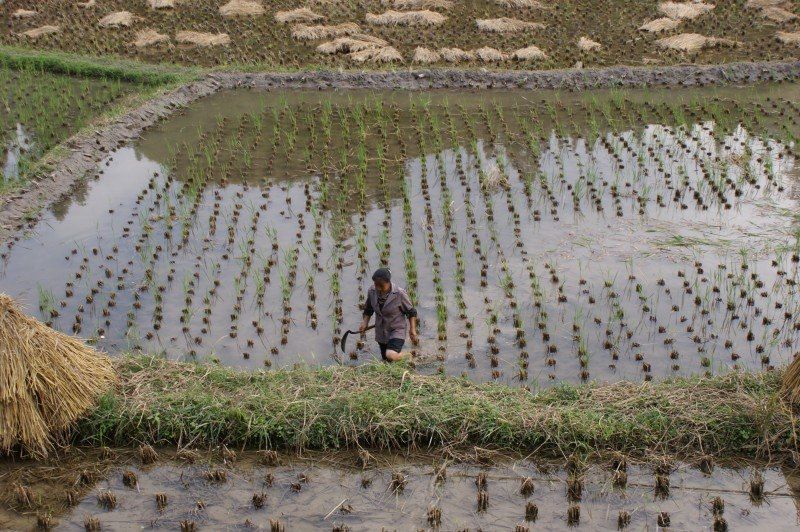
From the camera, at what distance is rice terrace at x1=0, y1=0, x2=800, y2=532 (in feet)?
17.1

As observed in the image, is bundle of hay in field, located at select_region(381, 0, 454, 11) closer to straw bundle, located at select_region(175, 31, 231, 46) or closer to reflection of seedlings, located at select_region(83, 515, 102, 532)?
straw bundle, located at select_region(175, 31, 231, 46)

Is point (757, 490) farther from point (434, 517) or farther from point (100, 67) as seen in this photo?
point (100, 67)

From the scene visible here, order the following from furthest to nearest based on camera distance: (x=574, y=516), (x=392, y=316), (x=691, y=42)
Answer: (x=691, y=42) < (x=392, y=316) < (x=574, y=516)

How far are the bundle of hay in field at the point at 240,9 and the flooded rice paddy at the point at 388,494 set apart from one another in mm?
13997

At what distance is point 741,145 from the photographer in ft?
35.3

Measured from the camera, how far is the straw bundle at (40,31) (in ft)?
56.0

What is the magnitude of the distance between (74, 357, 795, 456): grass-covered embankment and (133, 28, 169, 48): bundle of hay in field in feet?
39.7

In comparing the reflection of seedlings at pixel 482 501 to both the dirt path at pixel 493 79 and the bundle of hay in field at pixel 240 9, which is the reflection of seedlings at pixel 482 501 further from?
the bundle of hay in field at pixel 240 9

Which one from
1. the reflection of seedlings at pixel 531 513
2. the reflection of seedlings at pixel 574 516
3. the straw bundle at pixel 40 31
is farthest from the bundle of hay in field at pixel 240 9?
the reflection of seedlings at pixel 574 516

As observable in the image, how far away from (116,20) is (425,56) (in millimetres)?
6989

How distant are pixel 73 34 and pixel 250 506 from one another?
48.8 feet

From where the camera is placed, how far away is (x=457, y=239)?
27.9 ft

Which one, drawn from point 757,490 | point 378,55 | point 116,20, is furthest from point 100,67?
point 757,490

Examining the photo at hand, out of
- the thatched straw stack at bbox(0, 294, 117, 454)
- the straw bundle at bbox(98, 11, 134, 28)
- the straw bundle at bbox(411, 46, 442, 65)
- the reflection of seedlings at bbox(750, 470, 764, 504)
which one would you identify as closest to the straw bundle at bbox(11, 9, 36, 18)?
the straw bundle at bbox(98, 11, 134, 28)
